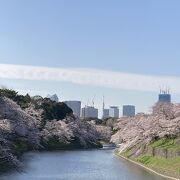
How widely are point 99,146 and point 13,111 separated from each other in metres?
54.8

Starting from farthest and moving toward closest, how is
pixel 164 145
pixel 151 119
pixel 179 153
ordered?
pixel 151 119 → pixel 164 145 → pixel 179 153

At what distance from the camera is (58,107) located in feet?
319

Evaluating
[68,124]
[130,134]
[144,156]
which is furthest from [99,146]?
→ [144,156]

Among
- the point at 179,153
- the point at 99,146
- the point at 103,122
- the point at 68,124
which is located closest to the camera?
the point at 179,153

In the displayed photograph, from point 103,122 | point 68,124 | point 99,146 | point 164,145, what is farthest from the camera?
point 103,122

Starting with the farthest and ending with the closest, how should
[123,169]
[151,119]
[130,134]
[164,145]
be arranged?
[130,134] → [151,119] → [164,145] → [123,169]

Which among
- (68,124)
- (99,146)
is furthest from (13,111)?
(99,146)

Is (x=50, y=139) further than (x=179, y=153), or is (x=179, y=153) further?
(x=50, y=139)

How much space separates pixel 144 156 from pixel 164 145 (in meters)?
3.76

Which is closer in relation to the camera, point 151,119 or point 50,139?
point 151,119

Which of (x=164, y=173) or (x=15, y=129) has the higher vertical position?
(x=15, y=129)

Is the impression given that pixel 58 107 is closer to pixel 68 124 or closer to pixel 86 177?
pixel 68 124

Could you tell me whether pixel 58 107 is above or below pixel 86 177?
above

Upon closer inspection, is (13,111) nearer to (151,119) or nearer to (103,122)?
(151,119)
